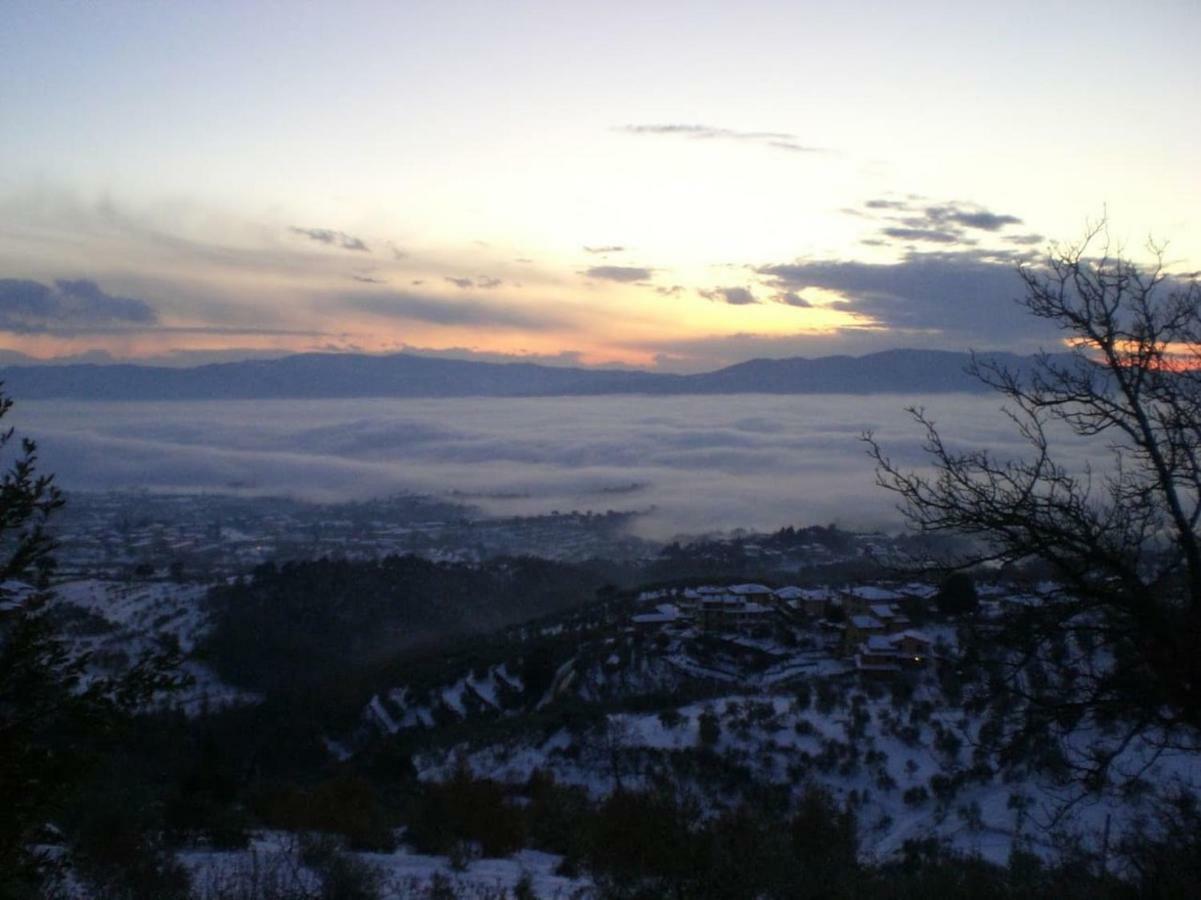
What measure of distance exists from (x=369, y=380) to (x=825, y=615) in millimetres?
181290

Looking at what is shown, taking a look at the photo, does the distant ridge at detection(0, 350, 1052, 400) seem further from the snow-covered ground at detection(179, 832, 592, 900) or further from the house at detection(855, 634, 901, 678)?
the snow-covered ground at detection(179, 832, 592, 900)

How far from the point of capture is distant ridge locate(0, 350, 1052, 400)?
75.1 meters

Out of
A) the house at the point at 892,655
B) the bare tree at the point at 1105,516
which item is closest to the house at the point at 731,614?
the house at the point at 892,655

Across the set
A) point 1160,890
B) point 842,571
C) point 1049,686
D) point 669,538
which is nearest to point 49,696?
point 1049,686

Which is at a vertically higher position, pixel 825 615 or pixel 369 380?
pixel 369 380

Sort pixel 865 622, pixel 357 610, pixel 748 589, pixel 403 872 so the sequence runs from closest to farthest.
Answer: pixel 403 872, pixel 865 622, pixel 748 589, pixel 357 610

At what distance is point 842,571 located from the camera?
41719 mm

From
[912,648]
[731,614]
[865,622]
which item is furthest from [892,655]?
[731,614]

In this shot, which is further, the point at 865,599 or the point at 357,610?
the point at 357,610

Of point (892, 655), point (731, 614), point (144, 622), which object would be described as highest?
point (892, 655)

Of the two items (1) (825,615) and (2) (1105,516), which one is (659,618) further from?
(2) (1105,516)

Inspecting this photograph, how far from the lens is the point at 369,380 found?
196625 mm

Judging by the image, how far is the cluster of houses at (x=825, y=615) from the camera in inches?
819

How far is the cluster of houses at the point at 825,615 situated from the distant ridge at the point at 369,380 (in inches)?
380
